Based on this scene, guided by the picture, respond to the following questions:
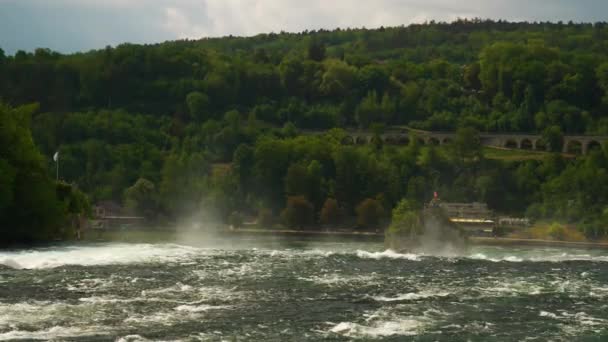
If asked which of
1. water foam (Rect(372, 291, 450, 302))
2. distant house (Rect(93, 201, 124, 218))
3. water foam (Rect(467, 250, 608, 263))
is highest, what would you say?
distant house (Rect(93, 201, 124, 218))

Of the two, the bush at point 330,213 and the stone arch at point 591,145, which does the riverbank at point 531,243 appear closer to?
the bush at point 330,213

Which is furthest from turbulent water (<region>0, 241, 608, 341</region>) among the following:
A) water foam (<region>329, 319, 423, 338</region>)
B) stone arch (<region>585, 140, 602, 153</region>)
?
stone arch (<region>585, 140, 602, 153</region>)

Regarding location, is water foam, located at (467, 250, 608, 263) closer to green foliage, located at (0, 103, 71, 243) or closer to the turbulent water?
the turbulent water

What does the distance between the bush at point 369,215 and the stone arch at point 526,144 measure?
2233 inches

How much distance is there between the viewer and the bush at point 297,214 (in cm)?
15162

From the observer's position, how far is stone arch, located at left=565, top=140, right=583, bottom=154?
191 metres

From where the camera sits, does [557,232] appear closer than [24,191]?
No

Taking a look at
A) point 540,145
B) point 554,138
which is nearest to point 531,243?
point 554,138

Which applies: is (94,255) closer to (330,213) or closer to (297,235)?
(297,235)

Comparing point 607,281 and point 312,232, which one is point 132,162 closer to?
point 312,232

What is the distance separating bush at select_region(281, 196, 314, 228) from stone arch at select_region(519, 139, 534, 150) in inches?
2456

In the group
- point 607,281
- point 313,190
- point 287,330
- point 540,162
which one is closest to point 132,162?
point 313,190

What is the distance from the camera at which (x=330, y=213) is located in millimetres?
152625

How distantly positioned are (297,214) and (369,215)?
10898 millimetres
